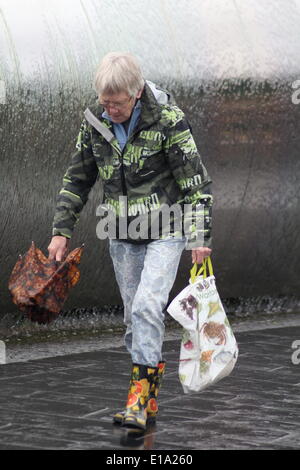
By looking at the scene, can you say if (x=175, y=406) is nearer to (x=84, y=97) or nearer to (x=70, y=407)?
(x=70, y=407)

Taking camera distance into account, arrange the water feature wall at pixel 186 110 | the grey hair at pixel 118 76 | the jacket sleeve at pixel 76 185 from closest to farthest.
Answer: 1. the grey hair at pixel 118 76
2. the jacket sleeve at pixel 76 185
3. the water feature wall at pixel 186 110

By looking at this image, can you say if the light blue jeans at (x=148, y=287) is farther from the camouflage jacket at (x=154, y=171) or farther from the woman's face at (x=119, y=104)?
the woman's face at (x=119, y=104)

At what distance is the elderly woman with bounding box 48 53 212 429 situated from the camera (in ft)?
15.3

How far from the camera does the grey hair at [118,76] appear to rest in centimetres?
448

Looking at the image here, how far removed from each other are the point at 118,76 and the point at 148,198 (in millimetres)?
533


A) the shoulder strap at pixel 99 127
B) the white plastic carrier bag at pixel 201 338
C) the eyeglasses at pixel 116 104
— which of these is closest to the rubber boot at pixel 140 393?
the white plastic carrier bag at pixel 201 338

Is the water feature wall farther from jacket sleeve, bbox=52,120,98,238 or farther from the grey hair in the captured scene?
the grey hair

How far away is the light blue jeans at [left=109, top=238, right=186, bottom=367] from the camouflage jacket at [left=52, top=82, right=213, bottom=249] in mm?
62

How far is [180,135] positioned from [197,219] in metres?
0.35

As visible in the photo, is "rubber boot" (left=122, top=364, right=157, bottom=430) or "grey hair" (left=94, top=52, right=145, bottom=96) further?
"rubber boot" (left=122, top=364, right=157, bottom=430)

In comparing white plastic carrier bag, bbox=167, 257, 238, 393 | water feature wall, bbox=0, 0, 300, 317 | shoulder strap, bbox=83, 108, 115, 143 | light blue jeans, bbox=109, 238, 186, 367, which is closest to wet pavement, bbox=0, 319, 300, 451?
white plastic carrier bag, bbox=167, 257, 238, 393

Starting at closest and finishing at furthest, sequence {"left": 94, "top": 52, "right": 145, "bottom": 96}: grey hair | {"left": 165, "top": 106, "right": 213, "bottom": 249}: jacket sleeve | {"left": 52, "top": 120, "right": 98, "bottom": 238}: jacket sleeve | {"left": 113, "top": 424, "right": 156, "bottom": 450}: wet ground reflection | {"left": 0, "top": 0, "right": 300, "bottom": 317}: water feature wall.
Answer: {"left": 113, "top": 424, "right": 156, "bottom": 450}: wet ground reflection, {"left": 94, "top": 52, "right": 145, "bottom": 96}: grey hair, {"left": 165, "top": 106, "right": 213, "bottom": 249}: jacket sleeve, {"left": 52, "top": 120, "right": 98, "bottom": 238}: jacket sleeve, {"left": 0, "top": 0, "right": 300, "bottom": 317}: water feature wall

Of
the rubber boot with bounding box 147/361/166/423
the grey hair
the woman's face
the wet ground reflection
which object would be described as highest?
the grey hair

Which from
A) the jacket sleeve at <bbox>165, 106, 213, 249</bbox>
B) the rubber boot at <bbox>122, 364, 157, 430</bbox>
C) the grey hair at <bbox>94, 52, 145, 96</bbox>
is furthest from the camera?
the jacket sleeve at <bbox>165, 106, 213, 249</bbox>
